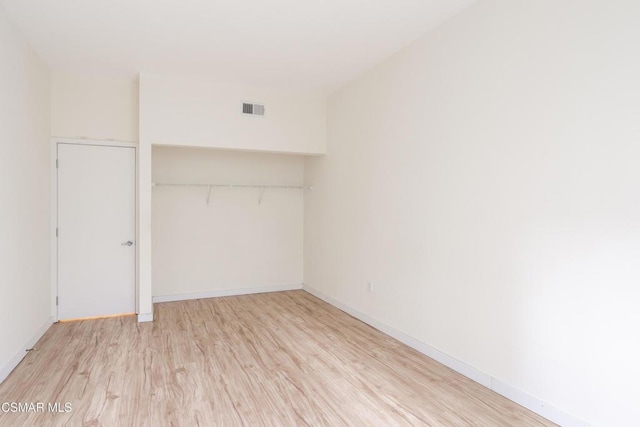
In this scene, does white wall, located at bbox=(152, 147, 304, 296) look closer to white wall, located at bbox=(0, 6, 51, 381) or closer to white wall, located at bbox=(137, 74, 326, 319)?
white wall, located at bbox=(137, 74, 326, 319)

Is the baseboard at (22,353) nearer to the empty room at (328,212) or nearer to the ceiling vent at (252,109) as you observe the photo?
the empty room at (328,212)

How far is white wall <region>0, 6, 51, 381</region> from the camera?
295cm

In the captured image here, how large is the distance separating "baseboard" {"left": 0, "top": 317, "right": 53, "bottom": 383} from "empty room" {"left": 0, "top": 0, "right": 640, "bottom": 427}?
0.03 metres

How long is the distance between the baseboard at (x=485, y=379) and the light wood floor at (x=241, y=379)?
0.05 meters

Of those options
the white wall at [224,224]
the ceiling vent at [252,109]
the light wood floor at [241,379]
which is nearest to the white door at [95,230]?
the light wood floor at [241,379]

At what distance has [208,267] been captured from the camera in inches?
222

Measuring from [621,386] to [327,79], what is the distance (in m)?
3.98

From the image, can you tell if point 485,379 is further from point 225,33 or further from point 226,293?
point 226,293

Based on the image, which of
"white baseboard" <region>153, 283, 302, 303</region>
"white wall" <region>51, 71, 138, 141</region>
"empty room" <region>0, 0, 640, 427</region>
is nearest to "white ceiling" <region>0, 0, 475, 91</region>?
"empty room" <region>0, 0, 640, 427</region>

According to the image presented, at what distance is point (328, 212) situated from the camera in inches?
211

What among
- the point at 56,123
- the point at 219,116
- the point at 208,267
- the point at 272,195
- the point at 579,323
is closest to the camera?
the point at 579,323

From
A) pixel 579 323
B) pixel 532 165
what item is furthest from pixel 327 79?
pixel 579 323

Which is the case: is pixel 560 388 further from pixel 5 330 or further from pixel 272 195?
pixel 272 195

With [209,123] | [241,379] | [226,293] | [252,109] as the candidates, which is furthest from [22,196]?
[226,293]
